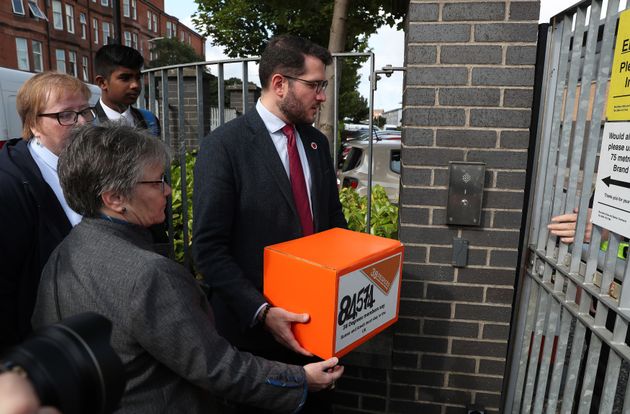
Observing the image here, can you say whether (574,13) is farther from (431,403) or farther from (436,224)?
(431,403)

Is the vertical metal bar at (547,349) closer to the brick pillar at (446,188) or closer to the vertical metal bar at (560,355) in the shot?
the vertical metal bar at (560,355)

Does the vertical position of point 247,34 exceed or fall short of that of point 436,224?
it exceeds it

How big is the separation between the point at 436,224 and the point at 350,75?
20.2 metres

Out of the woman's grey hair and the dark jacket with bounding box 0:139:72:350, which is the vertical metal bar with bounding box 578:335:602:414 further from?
the dark jacket with bounding box 0:139:72:350

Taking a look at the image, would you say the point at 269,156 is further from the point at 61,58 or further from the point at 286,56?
the point at 61,58

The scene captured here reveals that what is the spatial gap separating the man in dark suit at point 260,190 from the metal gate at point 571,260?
995 mm

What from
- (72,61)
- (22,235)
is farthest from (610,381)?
(72,61)

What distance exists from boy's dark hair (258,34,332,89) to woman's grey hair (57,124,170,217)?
882 millimetres

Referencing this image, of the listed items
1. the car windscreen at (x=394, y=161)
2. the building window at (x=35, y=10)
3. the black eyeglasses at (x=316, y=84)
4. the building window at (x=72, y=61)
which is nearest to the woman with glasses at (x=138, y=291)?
the black eyeglasses at (x=316, y=84)

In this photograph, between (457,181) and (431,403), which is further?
(431,403)

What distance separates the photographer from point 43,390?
0.70m

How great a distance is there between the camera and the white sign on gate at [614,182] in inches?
59.3

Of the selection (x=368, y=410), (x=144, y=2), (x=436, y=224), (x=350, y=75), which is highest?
(x=144, y=2)

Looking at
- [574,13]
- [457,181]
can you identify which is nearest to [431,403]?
[457,181]
